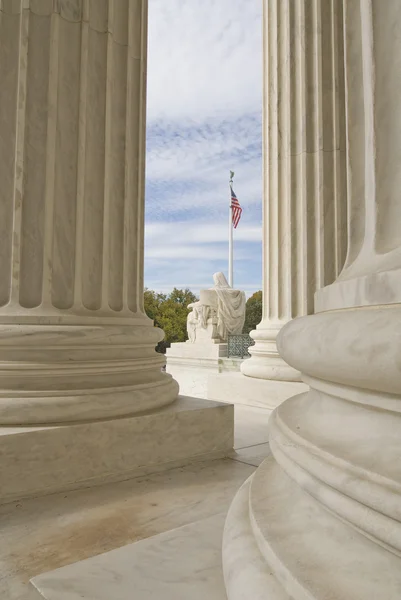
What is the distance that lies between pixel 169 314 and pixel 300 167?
6094 inches

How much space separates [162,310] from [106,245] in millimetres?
166380

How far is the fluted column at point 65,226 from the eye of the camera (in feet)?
40.5

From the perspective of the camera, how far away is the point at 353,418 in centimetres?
589

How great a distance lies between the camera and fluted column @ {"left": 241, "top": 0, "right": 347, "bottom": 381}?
76.2 ft

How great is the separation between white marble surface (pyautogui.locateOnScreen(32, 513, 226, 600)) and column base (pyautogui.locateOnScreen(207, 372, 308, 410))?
50.2 feet

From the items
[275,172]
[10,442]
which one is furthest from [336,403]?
[275,172]

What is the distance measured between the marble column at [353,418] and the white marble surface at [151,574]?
0.56 metres

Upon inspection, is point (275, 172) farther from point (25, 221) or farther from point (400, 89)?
point (400, 89)

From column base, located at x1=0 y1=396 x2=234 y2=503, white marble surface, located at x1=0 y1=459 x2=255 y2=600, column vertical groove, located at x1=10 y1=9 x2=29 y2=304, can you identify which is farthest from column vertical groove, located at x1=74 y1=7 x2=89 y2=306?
white marble surface, located at x1=0 y1=459 x2=255 y2=600

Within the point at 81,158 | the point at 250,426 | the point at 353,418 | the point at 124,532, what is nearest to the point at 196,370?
the point at 250,426

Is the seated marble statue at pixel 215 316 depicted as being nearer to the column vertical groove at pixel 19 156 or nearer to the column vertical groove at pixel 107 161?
the column vertical groove at pixel 107 161

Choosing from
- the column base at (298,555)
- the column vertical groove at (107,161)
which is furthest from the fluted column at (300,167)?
the column base at (298,555)

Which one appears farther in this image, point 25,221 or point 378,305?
point 25,221

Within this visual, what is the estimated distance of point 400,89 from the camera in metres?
6.34
